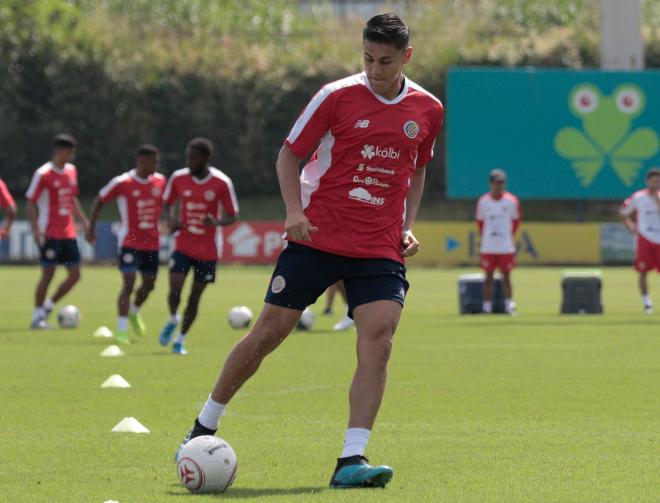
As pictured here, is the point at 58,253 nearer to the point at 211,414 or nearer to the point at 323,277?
the point at 211,414

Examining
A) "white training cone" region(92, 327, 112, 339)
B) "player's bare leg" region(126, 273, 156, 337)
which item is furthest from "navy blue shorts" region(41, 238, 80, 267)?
"player's bare leg" region(126, 273, 156, 337)

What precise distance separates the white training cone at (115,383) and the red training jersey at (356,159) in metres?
5.12

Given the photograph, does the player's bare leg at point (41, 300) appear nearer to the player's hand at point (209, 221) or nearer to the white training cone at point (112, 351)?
the white training cone at point (112, 351)

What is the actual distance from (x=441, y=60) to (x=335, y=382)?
4057 centimetres

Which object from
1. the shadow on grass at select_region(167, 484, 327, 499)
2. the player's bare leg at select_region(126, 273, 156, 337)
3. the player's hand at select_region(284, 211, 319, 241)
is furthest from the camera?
the player's bare leg at select_region(126, 273, 156, 337)

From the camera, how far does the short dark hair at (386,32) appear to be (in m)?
7.58

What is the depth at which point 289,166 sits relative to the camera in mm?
7836

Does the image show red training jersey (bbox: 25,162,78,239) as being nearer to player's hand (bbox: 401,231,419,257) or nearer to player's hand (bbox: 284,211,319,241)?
player's hand (bbox: 401,231,419,257)

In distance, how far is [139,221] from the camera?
61.5 ft

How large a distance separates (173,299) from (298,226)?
8795mm

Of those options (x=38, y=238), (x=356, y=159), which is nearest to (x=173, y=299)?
(x=38, y=238)

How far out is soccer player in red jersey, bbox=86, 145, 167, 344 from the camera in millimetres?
18312

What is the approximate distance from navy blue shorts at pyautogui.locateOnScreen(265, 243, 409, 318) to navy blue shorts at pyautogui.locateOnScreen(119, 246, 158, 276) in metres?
10.5

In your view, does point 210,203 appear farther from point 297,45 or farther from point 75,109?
point 297,45
